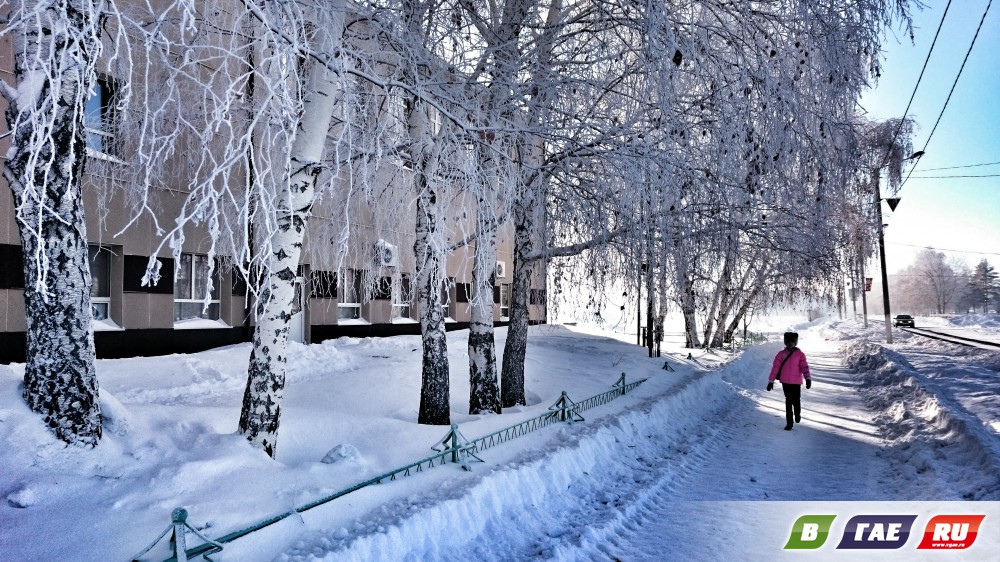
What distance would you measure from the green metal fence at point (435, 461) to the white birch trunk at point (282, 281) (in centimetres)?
130

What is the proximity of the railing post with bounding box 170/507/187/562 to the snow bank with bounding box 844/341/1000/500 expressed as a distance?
6213 millimetres

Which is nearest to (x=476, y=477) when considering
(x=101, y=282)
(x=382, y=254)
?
(x=382, y=254)

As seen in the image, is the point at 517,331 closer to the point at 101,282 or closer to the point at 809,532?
the point at 809,532

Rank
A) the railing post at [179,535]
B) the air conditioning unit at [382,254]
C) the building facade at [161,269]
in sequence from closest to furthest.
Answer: the railing post at [179,535], the air conditioning unit at [382,254], the building facade at [161,269]

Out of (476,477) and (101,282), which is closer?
(476,477)

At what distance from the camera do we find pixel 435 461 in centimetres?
544

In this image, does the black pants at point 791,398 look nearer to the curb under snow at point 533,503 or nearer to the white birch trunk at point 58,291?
the curb under snow at point 533,503

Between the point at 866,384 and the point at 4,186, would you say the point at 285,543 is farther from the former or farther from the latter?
the point at 866,384

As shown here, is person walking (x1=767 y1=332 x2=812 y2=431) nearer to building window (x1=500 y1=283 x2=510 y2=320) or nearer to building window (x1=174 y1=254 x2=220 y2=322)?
building window (x1=174 y1=254 x2=220 y2=322)

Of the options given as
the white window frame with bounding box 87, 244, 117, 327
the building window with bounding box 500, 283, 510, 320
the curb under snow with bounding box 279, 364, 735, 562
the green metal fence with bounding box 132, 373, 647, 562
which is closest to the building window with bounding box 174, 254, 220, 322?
the white window frame with bounding box 87, 244, 117, 327

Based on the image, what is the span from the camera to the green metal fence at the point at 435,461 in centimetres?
314

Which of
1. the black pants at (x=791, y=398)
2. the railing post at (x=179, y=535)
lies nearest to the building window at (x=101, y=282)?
the railing post at (x=179, y=535)

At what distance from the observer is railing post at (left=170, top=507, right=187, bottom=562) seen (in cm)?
308

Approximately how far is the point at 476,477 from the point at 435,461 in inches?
25.1
